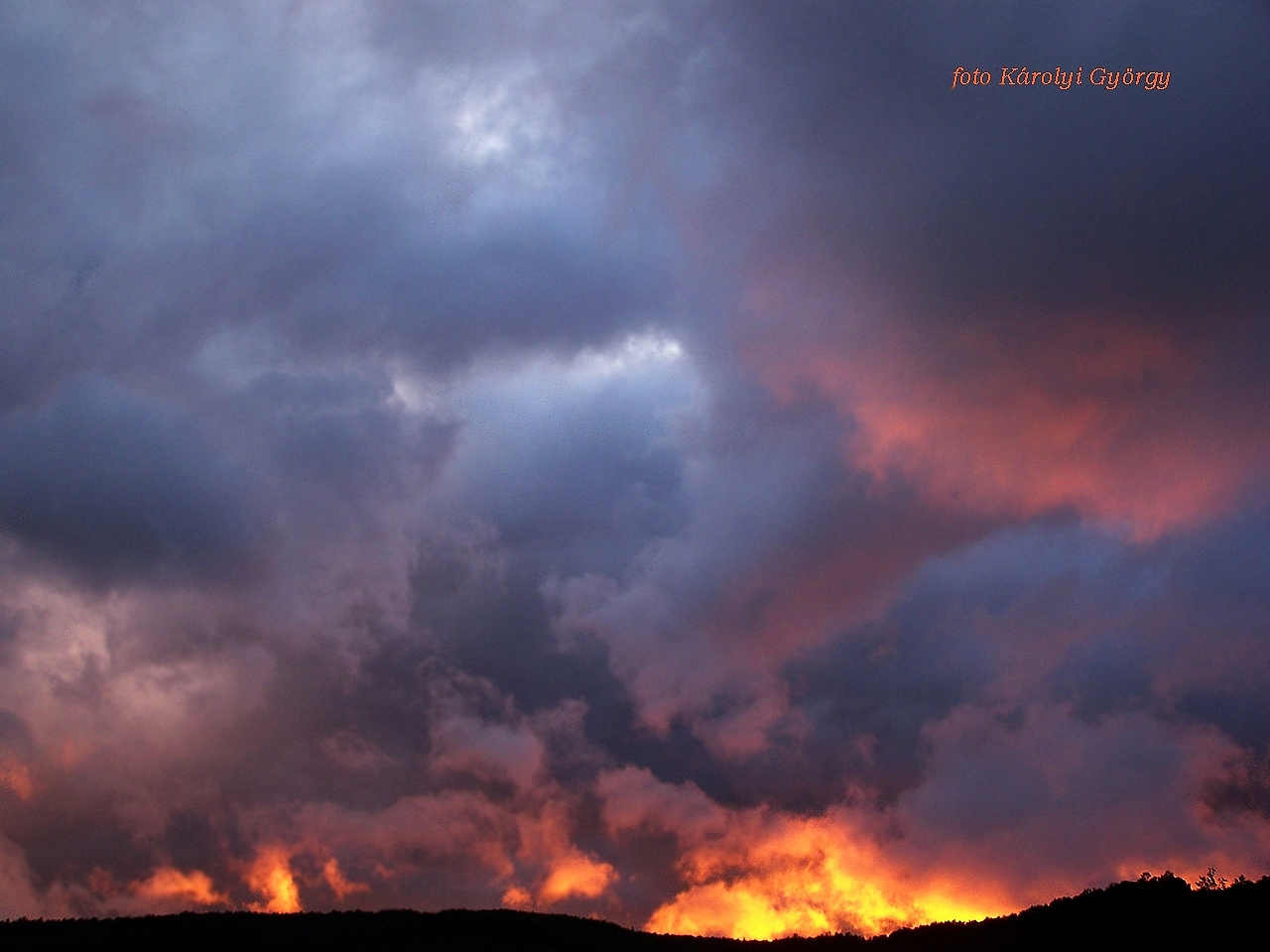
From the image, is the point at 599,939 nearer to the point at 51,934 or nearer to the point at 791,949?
the point at 791,949

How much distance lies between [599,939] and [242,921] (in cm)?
2595

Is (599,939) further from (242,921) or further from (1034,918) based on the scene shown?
(1034,918)

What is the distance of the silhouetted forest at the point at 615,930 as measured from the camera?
56125 millimetres

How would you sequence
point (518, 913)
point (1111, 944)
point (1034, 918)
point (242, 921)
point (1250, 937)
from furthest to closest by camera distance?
point (518, 913), point (242, 921), point (1034, 918), point (1111, 944), point (1250, 937)

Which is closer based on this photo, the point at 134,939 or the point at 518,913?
the point at 134,939

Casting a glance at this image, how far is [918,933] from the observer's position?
64938 millimetres

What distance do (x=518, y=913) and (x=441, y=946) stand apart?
11028mm

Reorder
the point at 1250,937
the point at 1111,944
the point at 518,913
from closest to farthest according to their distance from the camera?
the point at 1250,937 → the point at 1111,944 → the point at 518,913

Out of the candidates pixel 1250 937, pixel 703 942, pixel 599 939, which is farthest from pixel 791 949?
pixel 1250 937

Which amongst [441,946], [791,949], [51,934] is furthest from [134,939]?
[791,949]

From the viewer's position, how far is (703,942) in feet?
229

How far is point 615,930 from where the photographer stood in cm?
7206

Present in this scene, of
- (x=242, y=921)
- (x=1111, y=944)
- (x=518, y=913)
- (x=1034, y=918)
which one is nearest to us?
(x=1111, y=944)

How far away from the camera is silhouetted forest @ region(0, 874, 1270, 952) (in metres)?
56.1
